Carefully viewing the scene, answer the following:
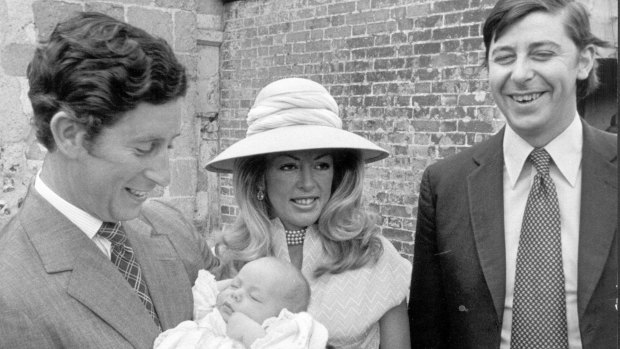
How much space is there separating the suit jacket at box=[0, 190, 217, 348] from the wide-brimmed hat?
0.65 m

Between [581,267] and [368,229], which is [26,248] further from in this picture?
[581,267]

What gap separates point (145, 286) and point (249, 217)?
0.74 m

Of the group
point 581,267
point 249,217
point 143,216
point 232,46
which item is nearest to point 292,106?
point 249,217

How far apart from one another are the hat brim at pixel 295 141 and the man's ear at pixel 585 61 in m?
0.81

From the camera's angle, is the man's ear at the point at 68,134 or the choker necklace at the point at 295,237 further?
the choker necklace at the point at 295,237

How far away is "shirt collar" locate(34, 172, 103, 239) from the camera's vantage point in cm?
212

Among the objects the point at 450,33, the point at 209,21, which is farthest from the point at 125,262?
the point at 209,21

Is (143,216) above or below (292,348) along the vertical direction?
above

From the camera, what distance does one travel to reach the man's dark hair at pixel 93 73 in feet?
6.39

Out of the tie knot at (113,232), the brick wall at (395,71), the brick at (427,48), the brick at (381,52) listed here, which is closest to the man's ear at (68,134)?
the tie knot at (113,232)

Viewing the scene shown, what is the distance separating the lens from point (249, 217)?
9.61 ft

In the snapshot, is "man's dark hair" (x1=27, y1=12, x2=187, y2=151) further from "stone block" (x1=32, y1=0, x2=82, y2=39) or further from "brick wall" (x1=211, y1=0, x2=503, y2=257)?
"brick wall" (x1=211, y1=0, x2=503, y2=257)

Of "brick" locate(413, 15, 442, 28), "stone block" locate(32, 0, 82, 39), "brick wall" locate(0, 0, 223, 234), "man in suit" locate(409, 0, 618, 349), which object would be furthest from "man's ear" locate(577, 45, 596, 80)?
"brick" locate(413, 15, 442, 28)

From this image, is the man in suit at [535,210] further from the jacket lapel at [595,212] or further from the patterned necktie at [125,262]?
the patterned necktie at [125,262]
